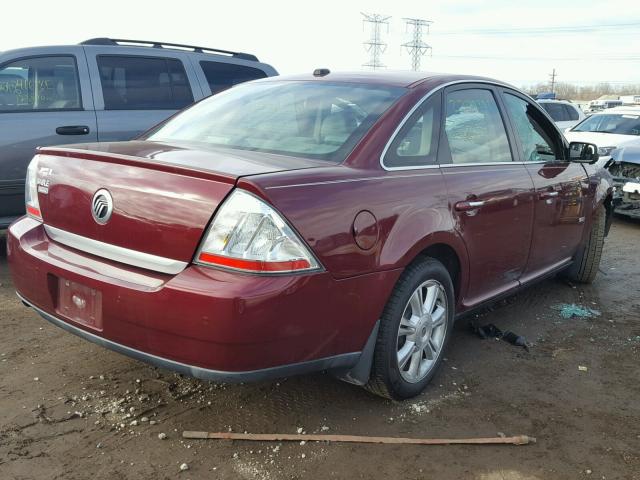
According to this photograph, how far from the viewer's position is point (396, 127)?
291 centimetres

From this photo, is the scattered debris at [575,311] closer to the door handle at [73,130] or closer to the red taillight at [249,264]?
the red taillight at [249,264]

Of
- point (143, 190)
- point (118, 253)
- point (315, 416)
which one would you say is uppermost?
point (143, 190)

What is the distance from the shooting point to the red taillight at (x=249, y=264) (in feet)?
7.25

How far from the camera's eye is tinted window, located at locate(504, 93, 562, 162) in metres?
3.98

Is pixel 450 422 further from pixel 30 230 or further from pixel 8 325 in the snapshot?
pixel 8 325

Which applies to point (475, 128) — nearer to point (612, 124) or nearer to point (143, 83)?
point (143, 83)

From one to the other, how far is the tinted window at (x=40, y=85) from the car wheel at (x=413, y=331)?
4027mm

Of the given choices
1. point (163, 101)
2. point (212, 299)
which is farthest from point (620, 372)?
point (163, 101)

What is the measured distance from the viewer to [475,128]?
11.7 feet

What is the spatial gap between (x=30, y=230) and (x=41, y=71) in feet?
10.3

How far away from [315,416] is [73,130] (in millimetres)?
3809

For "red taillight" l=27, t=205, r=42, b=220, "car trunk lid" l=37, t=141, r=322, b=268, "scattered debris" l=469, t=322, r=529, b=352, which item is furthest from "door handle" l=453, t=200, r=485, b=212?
"red taillight" l=27, t=205, r=42, b=220

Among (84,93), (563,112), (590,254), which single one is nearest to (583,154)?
(590,254)

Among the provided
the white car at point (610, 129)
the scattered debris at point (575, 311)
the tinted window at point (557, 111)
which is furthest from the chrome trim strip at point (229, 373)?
the tinted window at point (557, 111)
